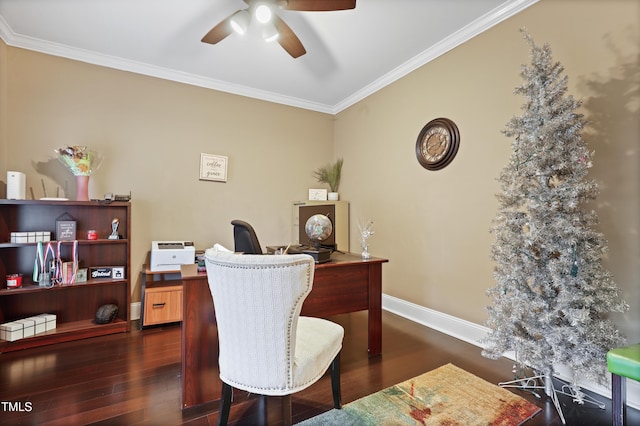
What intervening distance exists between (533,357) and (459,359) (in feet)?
2.24

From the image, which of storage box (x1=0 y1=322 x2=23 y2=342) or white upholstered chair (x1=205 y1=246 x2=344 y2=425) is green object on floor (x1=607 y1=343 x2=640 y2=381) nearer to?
white upholstered chair (x1=205 y1=246 x2=344 y2=425)

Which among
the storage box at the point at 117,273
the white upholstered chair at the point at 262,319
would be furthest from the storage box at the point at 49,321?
the white upholstered chair at the point at 262,319

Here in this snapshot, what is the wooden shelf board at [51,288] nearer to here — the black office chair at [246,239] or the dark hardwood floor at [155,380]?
the dark hardwood floor at [155,380]

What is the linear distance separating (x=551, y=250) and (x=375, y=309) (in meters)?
1.32

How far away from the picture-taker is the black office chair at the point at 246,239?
1.99m

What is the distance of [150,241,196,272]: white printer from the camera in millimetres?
3084

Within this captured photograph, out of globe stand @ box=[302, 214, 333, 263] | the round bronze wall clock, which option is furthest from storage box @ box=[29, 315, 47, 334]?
the round bronze wall clock

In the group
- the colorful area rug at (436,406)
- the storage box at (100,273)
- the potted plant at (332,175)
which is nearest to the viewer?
the colorful area rug at (436,406)

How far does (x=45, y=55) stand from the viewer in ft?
9.75

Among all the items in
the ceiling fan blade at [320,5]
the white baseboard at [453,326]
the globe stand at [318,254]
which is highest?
the ceiling fan blade at [320,5]

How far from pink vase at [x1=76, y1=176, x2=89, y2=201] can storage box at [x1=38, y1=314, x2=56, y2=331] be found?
45.3 inches

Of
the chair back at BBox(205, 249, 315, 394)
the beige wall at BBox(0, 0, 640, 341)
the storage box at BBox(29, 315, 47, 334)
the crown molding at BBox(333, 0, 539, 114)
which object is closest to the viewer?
the chair back at BBox(205, 249, 315, 394)

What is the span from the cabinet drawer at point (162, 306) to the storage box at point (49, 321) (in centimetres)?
78

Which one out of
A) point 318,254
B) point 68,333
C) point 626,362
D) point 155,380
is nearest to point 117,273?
point 68,333
